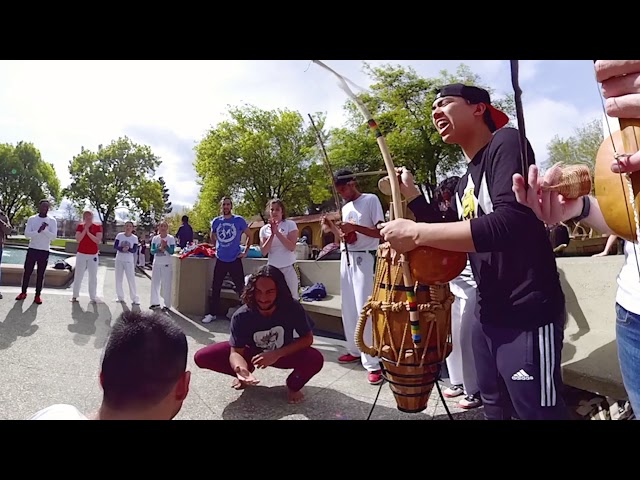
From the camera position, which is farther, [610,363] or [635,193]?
[610,363]

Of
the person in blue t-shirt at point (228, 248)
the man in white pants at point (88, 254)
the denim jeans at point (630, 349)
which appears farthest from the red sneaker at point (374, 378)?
the man in white pants at point (88, 254)

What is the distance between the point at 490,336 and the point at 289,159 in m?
4.36

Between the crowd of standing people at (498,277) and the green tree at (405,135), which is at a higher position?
the green tree at (405,135)

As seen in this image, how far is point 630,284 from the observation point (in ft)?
3.15

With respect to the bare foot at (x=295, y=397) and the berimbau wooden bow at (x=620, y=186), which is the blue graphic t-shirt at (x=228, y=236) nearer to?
the bare foot at (x=295, y=397)

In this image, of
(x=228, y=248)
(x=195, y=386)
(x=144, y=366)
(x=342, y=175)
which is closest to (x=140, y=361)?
(x=144, y=366)

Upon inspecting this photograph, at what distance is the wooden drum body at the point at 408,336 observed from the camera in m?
1.29

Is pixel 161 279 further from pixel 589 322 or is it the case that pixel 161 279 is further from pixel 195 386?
pixel 589 322

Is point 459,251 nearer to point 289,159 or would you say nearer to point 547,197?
point 547,197

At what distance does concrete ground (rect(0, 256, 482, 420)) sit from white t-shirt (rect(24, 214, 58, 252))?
4.86 feet

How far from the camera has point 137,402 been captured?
97 centimetres

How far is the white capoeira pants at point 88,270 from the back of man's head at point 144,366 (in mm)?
4327

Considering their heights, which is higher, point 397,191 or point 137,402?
point 397,191
